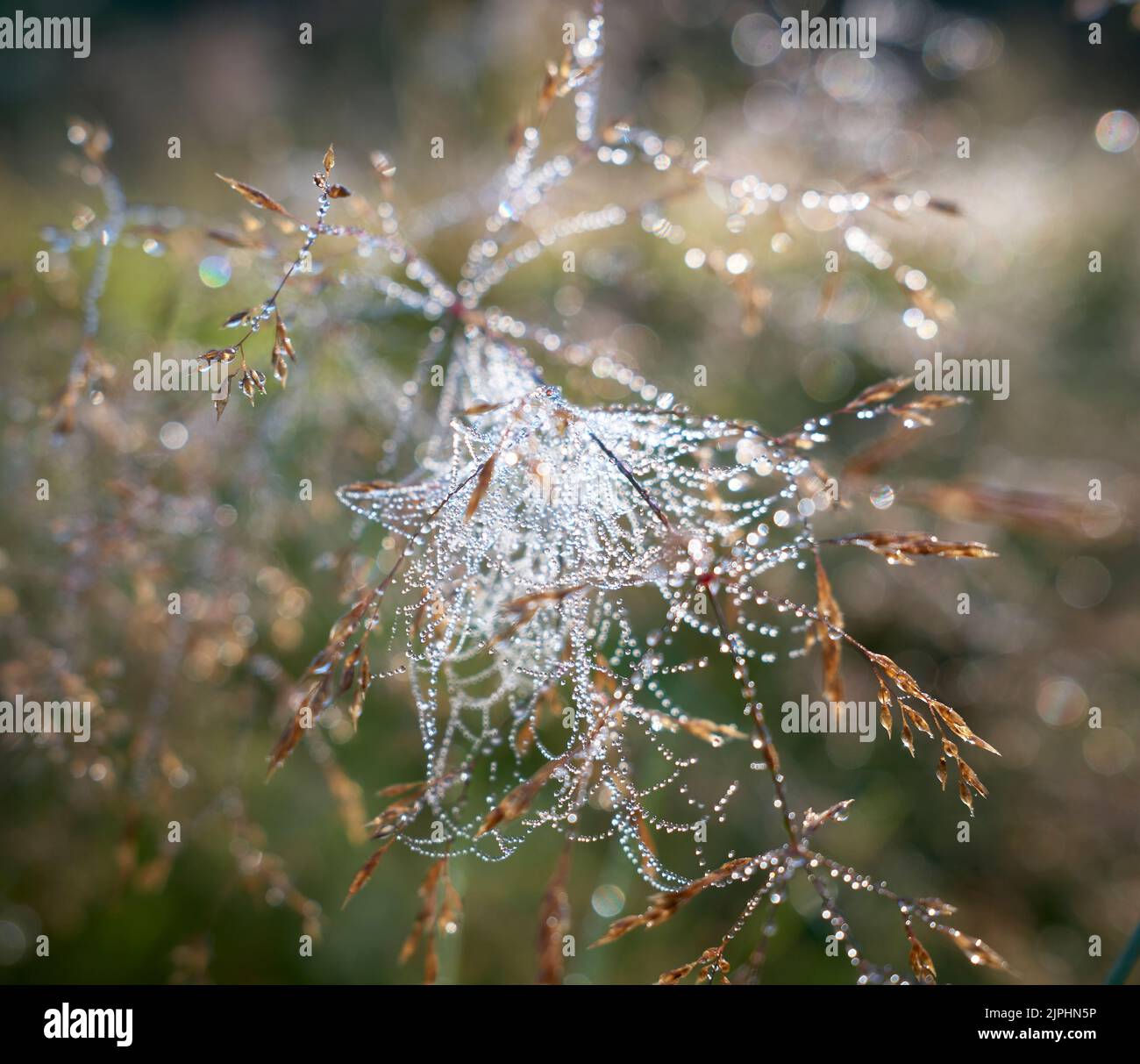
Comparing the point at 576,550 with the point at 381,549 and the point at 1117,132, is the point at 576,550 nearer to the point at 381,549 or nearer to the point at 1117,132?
the point at 381,549

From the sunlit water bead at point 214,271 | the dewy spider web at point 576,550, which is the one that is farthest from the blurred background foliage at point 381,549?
the dewy spider web at point 576,550

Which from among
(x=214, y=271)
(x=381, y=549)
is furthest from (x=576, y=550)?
(x=214, y=271)

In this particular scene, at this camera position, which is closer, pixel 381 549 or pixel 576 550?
pixel 576 550

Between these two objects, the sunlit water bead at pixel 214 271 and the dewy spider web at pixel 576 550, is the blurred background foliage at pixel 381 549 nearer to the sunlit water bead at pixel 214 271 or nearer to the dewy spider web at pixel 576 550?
the sunlit water bead at pixel 214 271
